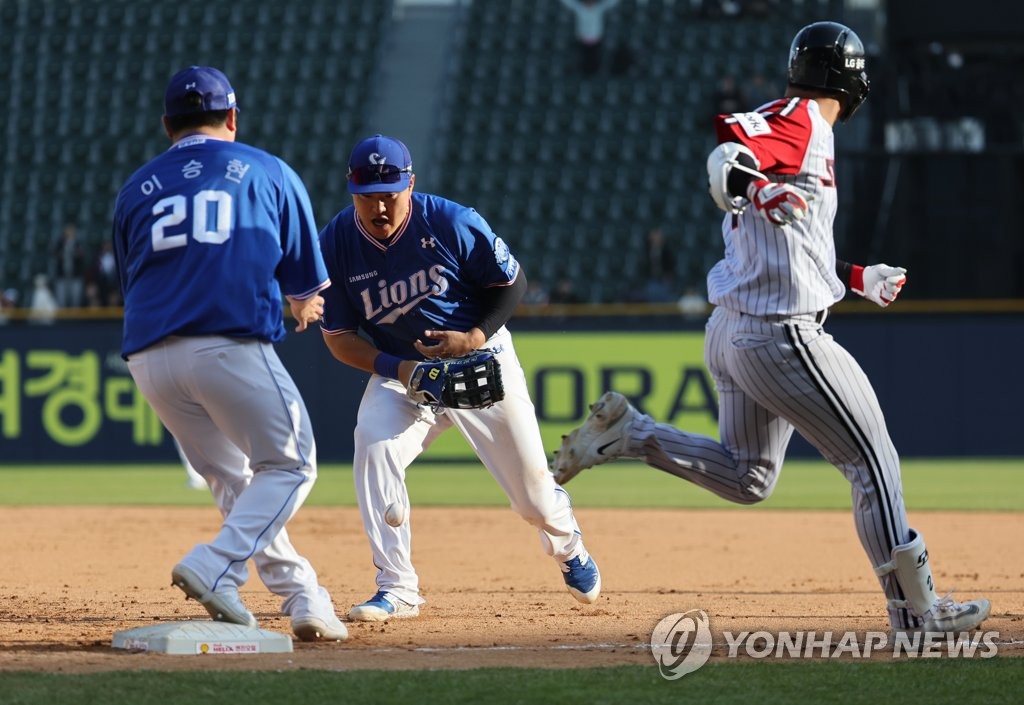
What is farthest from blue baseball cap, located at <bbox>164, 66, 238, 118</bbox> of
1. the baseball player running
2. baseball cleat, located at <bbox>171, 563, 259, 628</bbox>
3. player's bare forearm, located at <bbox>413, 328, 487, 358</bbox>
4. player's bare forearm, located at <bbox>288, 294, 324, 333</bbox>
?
the baseball player running

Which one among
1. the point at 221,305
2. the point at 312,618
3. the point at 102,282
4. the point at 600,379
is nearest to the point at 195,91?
the point at 221,305

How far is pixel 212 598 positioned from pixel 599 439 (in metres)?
1.70

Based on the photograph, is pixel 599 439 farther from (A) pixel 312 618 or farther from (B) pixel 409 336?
(A) pixel 312 618

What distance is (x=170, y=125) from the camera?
489 centimetres

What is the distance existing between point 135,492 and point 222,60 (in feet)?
36.8

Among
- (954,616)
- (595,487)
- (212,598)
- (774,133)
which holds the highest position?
(774,133)

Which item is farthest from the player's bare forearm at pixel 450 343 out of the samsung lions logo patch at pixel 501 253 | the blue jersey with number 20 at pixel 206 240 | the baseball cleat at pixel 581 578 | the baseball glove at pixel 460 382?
the baseball cleat at pixel 581 578

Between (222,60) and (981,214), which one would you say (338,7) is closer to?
(222,60)

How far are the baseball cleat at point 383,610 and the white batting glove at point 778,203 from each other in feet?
7.22

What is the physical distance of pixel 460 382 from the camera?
214 inches

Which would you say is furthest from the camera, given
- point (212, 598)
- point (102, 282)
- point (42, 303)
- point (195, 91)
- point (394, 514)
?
point (102, 282)

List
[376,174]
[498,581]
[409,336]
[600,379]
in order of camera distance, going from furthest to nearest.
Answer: [600,379] → [498,581] → [409,336] → [376,174]

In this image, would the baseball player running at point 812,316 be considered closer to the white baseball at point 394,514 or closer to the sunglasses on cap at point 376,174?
the sunglasses on cap at point 376,174

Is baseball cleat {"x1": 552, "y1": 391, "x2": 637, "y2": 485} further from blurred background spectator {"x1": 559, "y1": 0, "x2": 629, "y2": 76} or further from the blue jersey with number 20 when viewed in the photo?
blurred background spectator {"x1": 559, "y1": 0, "x2": 629, "y2": 76}
